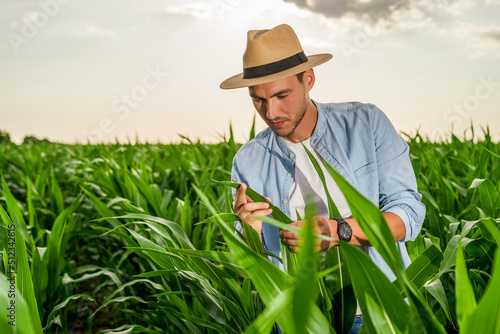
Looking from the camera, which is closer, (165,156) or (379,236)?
(379,236)

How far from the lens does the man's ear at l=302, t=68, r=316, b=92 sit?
1.17m

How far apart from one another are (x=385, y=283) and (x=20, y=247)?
22.2 inches

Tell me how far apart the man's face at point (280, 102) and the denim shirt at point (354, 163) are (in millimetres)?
127

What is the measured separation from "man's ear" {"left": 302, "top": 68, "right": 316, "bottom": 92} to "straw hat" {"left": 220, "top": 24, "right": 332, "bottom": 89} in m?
0.05

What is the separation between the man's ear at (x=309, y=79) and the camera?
1.17 m

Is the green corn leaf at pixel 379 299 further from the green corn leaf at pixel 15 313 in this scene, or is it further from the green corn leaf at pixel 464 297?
the green corn leaf at pixel 15 313

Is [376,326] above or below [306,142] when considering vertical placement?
below

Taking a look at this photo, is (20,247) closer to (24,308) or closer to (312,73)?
(24,308)

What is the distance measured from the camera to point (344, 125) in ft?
4.03

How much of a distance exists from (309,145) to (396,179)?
25 centimetres

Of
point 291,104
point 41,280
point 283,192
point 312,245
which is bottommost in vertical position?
point 41,280

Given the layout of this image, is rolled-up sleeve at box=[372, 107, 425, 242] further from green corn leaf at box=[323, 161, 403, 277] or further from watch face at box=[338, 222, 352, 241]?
green corn leaf at box=[323, 161, 403, 277]

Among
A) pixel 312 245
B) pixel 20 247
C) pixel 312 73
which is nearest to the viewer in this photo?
pixel 312 245

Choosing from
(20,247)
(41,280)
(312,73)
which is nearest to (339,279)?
(20,247)
